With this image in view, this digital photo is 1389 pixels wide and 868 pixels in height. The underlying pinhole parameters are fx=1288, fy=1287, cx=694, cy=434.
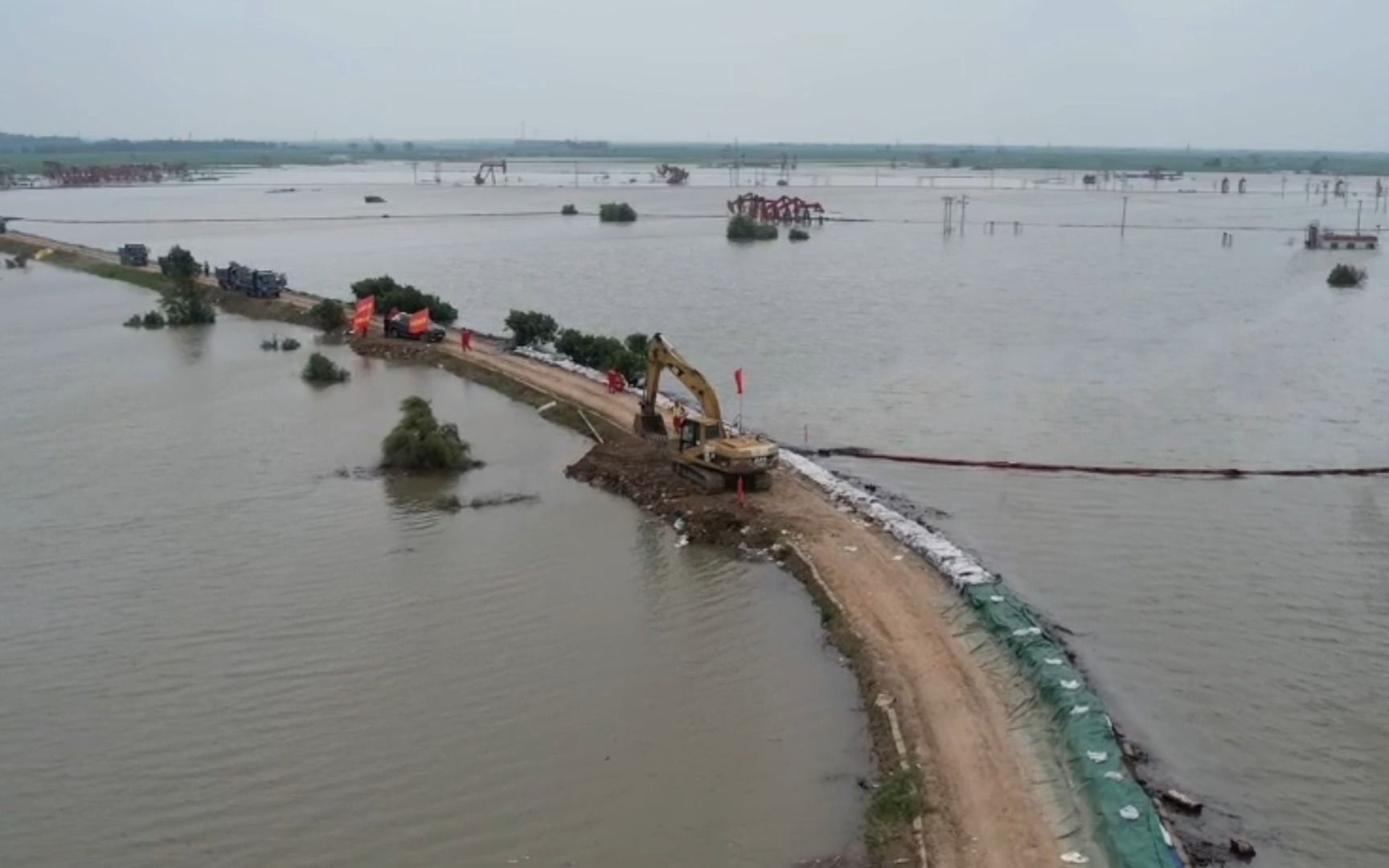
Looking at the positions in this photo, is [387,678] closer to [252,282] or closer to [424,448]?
[424,448]

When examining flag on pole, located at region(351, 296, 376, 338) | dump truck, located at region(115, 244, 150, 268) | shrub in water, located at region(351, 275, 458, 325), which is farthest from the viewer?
dump truck, located at region(115, 244, 150, 268)

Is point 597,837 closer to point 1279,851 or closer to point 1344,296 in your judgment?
point 1279,851

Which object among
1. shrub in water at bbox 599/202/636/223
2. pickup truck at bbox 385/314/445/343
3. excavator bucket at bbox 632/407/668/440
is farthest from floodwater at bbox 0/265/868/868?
shrub in water at bbox 599/202/636/223

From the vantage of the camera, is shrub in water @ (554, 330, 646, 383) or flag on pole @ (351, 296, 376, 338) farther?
flag on pole @ (351, 296, 376, 338)

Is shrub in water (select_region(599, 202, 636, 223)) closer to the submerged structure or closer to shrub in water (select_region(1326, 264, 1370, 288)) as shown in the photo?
the submerged structure

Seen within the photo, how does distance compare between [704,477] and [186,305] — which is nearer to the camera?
[704,477]

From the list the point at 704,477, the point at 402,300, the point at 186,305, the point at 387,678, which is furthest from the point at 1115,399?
the point at 186,305

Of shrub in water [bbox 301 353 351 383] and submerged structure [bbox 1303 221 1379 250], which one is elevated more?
submerged structure [bbox 1303 221 1379 250]

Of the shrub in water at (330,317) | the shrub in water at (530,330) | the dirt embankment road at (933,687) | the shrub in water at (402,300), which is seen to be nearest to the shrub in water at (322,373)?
the shrub in water at (530,330)
